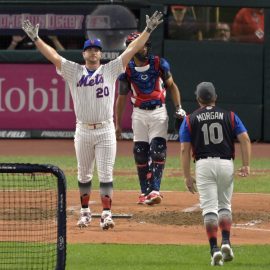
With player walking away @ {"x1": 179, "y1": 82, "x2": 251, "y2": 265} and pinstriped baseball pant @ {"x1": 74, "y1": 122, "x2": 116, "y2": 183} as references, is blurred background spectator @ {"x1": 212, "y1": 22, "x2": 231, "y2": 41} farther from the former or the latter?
player walking away @ {"x1": 179, "y1": 82, "x2": 251, "y2": 265}

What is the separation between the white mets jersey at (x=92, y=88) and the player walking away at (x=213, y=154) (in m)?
1.92

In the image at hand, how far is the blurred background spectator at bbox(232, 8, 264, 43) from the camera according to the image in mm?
22656

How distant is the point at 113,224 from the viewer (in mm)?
12250

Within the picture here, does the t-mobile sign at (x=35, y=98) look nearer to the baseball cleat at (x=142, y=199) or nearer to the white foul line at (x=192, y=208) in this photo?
the baseball cleat at (x=142, y=199)

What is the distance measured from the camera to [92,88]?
12141mm

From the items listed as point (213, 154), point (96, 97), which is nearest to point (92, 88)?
point (96, 97)

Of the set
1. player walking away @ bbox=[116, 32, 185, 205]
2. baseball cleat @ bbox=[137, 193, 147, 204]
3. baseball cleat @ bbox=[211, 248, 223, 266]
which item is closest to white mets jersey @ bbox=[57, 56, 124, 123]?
player walking away @ bbox=[116, 32, 185, 205]

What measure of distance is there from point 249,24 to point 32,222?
435 inches

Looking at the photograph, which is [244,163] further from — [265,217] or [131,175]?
[131,175]

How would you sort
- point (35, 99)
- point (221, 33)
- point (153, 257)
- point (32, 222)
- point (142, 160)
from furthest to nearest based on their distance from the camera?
point (35, 99) → point (221, 33) → point (142, 160) → point (32, 222) → point (153, 257)

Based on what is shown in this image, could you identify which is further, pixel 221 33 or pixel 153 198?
pixel 221 33

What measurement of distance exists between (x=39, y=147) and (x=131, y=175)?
4.58 metres

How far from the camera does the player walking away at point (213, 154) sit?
10.3 metres

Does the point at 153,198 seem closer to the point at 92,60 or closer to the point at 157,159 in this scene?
the point at 157,159
